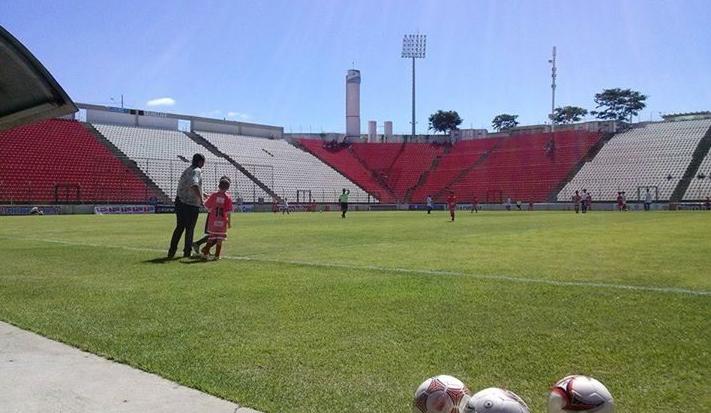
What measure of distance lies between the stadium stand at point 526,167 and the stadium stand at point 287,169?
12.1 m

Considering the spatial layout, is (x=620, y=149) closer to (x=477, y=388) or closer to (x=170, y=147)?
(x=170, y=147)

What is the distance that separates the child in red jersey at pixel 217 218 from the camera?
11.1 m

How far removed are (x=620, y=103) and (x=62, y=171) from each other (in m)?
83.2

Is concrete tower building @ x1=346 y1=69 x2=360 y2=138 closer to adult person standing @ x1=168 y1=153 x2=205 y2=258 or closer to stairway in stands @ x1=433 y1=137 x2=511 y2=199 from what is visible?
stairway in stands @ x1=433 y1=137 x2=511 y2=199

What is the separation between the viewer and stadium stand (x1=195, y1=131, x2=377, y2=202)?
63.2 m

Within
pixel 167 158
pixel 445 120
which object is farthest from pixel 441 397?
pixel 445 120

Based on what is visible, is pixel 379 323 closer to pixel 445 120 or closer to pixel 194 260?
pixel 194 260

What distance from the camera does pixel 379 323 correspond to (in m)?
5.37

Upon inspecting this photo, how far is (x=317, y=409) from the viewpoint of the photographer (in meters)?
3.35

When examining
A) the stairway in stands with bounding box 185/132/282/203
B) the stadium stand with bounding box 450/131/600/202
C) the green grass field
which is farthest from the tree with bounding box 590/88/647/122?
the green grass field

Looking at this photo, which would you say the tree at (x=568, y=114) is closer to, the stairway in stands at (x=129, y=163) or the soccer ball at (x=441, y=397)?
the stairway in stands at (x=129, y=163)

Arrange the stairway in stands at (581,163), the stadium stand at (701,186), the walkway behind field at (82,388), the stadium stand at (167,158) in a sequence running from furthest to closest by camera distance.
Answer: the stairway in stands at (581,163)
the stadium stand at (167,158)
the stadium stand at (701,186)
the walkway behind field at (82,388)

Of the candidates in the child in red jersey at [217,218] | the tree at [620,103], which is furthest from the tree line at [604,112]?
the child in red jersey at [217,218]

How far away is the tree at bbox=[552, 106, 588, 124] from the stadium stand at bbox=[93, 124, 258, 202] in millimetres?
67496
